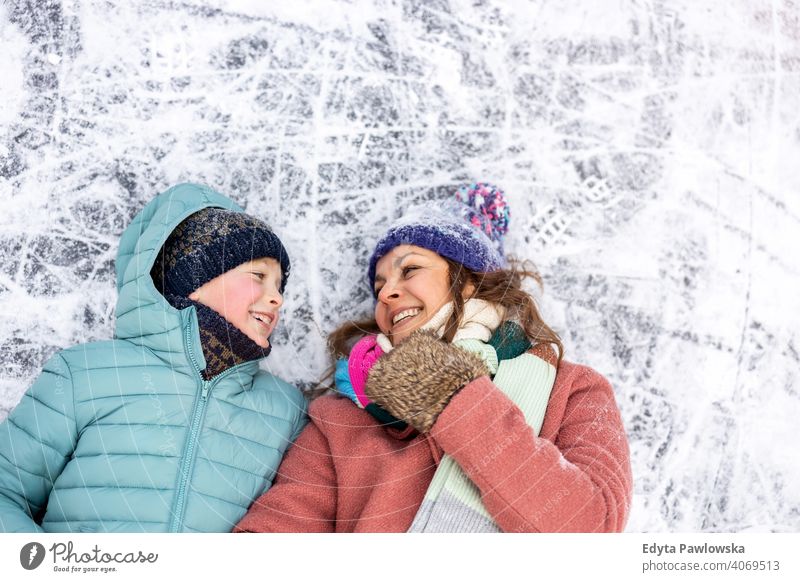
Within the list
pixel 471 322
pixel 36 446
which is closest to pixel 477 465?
pixel 471 322

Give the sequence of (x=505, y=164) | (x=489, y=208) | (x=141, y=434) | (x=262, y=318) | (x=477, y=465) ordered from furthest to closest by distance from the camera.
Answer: (x=505, y=164) → (x=489, y=208) → (x=262, y=318) → (x=141, y=434) → (x=477, y=465)

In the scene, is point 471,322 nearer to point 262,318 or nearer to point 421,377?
point 421,377

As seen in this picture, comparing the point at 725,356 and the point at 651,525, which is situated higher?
the point at 725,356

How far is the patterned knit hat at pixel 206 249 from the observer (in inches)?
46.9

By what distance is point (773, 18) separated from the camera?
157 cm

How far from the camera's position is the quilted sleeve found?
1068 millimetres

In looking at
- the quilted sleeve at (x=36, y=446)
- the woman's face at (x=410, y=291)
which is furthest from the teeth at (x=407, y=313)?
the quilted sleeve at (x=36, y=446)

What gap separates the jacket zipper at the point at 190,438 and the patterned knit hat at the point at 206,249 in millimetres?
89

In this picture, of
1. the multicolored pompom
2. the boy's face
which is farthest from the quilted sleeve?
the multicolored pompom

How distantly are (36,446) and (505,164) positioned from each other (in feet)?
3.32

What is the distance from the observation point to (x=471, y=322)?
3.95 ft
